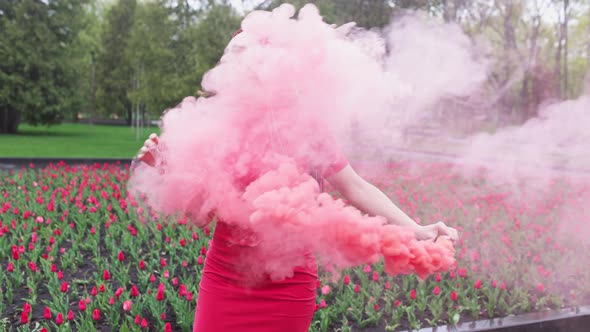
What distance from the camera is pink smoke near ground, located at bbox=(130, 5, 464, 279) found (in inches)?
71.6

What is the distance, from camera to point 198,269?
457cm

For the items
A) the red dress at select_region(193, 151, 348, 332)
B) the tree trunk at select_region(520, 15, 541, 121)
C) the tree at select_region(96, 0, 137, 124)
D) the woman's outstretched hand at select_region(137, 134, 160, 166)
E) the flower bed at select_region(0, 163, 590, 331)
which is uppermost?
the tree at select_region(96, 0, 137, 124)

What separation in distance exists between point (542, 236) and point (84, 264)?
16.0 ft

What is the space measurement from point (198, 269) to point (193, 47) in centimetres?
1565

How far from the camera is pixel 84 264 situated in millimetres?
4773

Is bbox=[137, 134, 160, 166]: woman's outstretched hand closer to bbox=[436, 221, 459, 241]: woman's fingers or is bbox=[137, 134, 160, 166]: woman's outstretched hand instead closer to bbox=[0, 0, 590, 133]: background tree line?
bbox=[436, 221, 459, 241]: woman's fingers

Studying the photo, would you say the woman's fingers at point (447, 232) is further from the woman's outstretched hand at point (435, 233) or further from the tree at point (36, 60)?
the tree at point (36, 60)

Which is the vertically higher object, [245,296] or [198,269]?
[245,296]

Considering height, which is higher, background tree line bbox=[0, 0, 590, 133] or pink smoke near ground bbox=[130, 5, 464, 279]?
background tree line bbox=[0, 0, 590, 133]

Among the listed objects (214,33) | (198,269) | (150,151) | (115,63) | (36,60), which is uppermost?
(115,63)

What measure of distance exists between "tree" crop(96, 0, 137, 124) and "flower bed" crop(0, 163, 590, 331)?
38013 millimetres

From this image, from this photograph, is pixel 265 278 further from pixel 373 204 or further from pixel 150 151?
pixel 150 151

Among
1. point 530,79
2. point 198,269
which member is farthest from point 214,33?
point 198,269

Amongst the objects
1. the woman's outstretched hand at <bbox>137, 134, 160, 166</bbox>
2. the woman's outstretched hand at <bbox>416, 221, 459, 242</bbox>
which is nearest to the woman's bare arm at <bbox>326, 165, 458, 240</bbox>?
the woman's outstretched hand at <bbox>416, 221, 459, 242</bbox>
